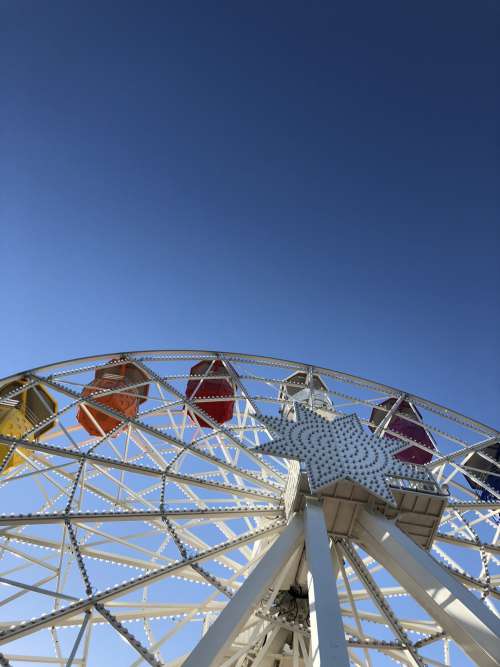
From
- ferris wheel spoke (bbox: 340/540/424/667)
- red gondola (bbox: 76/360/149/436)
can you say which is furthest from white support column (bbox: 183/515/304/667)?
red gondola (bbox: 76/360/149/436)

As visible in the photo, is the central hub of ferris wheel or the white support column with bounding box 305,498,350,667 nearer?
the white support column with bounding box 305,498,350,667

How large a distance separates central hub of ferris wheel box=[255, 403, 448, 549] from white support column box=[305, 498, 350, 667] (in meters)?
0.56

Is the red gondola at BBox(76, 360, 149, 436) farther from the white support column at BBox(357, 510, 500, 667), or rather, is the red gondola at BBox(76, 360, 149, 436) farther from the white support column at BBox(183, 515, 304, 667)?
the white support column at BBox(357, 510, 500, 667)

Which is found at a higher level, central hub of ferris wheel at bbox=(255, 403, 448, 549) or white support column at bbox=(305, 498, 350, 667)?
central hub of ferris wheel at bbox=(255, 403, 448, 549)

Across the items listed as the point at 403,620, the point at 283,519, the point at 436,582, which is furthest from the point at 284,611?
the point at 436,582

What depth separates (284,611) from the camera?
12.0 m

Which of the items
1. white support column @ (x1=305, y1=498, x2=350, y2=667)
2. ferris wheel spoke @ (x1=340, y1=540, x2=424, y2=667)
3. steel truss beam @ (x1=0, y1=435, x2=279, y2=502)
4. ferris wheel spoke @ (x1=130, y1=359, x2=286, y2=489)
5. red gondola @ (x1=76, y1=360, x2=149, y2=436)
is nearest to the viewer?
white support column @ (x1=305, y1=498, x2=350, y2=667)

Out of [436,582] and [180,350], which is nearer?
[436,582]

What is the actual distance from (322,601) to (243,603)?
128 cm

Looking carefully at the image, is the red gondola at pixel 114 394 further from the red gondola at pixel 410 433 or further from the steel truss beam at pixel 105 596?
the red gondola at pixel 410 433

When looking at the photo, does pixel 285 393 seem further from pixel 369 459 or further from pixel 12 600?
pixel 12 600

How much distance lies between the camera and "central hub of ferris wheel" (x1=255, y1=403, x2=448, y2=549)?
429 inches

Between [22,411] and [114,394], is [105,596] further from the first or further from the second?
[114,394]

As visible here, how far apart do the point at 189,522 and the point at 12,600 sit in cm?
412
